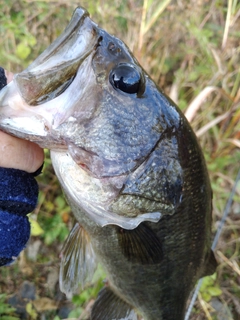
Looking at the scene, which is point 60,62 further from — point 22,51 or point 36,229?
point 22,51

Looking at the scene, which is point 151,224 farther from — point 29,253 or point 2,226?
point 29,253

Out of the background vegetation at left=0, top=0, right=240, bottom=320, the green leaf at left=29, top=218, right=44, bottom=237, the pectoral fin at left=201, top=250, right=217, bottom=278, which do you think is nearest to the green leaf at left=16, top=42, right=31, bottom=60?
the background vegetation at left=0, top=0, right=240, bottom=320

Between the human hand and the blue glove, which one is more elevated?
the human hand

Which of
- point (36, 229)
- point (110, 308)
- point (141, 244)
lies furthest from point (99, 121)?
point (36, 229)

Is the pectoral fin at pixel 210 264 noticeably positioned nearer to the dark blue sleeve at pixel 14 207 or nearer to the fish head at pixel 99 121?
the fish head at pixel 99 121

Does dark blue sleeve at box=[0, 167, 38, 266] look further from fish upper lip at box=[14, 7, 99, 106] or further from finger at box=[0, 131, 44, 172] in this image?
fish upper lip at box=[14, 7, 99, 106]

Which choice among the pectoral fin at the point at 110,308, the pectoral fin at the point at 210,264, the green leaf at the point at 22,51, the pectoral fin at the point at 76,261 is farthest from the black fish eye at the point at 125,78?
the green leaf at the point at 22,51

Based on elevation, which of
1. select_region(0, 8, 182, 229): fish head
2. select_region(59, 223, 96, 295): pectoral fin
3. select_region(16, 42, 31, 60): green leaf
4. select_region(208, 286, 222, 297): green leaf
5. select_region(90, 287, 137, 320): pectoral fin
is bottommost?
select_region(208, 286, 222, 297): green leaf
